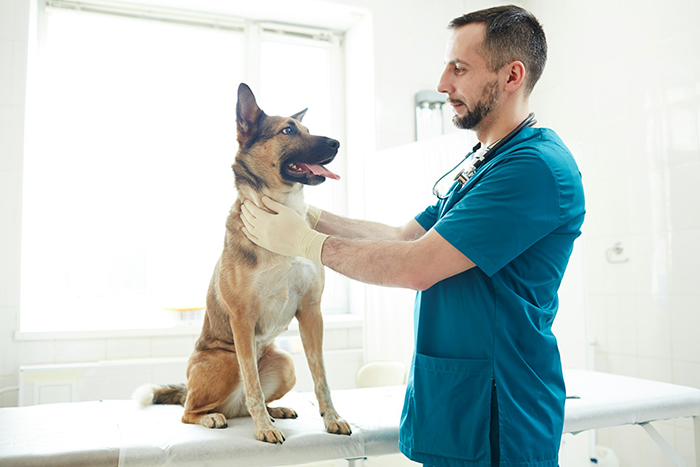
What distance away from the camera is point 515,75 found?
1.41m

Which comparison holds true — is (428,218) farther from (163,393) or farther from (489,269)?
(163,393)

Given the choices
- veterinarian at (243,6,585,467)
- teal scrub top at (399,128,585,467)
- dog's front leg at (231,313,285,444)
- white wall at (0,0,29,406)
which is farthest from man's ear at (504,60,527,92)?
white wall at (0,0,29,406)

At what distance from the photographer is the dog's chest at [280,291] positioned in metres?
1.46

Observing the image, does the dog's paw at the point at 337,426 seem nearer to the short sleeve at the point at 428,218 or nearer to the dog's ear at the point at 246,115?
the short sleeve at the point at 428,218

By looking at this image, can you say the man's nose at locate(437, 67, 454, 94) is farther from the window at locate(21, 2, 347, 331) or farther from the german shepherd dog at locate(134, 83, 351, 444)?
the window at locate(21, 2, 347, 331)

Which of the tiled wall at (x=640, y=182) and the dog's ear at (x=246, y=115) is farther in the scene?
the tiled wall at (x=640, y=182)

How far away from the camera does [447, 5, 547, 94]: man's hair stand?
1403 millimetres

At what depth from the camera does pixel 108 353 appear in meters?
3.04

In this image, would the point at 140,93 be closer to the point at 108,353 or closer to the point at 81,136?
the point at 81,136

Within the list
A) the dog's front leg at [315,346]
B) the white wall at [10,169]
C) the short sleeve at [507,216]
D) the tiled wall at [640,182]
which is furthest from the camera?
the white wall at [10,169]

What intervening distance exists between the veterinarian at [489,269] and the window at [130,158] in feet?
7.15

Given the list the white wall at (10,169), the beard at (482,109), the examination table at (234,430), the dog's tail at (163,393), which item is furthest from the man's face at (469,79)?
the white wall at (10,169)

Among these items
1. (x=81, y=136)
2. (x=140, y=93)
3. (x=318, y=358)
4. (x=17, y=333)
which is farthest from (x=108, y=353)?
(x=318, y=358)

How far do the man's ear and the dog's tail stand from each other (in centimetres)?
139
